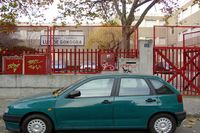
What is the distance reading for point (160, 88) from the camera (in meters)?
6.96

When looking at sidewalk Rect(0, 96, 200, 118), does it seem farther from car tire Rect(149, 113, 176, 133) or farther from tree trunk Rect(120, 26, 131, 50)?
tree trunk Rect(120, 26, 131, 50)

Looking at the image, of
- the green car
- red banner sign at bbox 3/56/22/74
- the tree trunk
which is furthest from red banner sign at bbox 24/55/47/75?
the green car

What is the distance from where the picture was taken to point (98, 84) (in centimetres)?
683

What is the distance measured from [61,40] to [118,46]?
272 centimetres

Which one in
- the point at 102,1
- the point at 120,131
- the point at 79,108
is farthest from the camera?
the point at 102,1

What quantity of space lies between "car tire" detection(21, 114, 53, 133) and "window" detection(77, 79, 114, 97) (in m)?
1.03

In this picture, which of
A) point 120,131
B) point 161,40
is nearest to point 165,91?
point 120,131

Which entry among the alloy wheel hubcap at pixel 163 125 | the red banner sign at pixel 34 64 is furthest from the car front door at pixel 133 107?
the red banner sign at pixel 34 64

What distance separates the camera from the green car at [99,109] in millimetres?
6602

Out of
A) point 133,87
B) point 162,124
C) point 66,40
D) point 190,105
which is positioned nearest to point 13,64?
point 66,40

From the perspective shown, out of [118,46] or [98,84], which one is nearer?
[98,84]

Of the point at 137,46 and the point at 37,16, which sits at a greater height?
the point at 37,16

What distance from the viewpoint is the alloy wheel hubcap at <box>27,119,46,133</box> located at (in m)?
6.62

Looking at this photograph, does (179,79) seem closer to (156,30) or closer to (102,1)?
(156,30)
